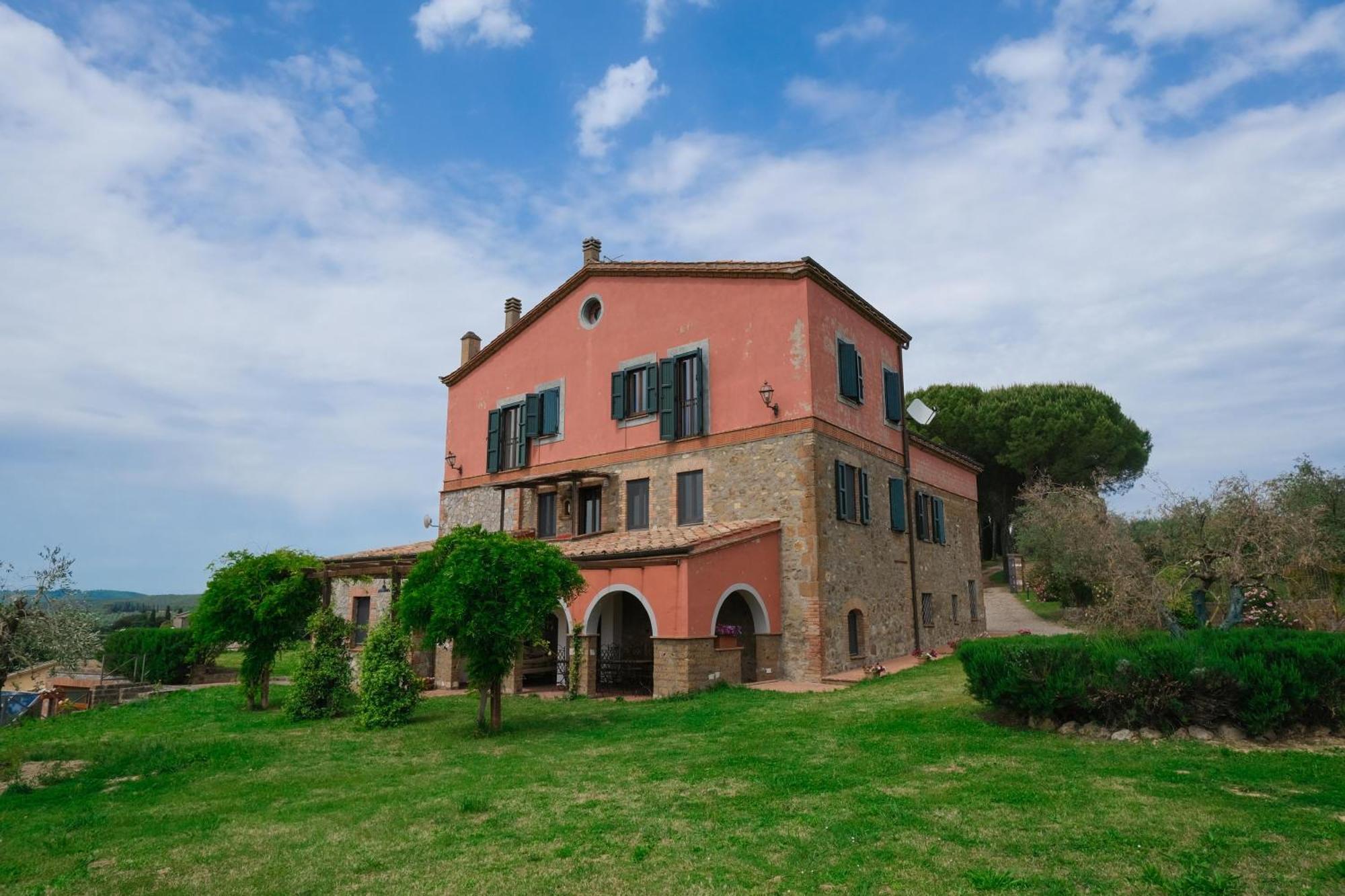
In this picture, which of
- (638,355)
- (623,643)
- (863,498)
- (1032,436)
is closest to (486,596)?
(623,643)

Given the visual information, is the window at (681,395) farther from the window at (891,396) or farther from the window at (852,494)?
the window at (891,396)

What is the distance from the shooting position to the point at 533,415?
21.3 meters

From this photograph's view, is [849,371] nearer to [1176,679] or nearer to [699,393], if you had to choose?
[699,393]

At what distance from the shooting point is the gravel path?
25.6 meters

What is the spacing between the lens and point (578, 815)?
6.38m

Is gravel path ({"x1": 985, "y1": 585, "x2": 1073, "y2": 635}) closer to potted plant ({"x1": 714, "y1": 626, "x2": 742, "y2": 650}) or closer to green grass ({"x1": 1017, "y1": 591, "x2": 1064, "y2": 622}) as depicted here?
green grass ({"x1": 1017, "y1": 591, "x2": 1064, "y2": 622})

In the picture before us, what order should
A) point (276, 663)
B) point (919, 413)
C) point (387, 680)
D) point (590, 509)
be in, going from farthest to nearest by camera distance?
1. point (276, 663)
2. point (919, 413)
3. point (590, 509)
4. point (387, 680)

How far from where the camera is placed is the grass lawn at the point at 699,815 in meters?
4.90

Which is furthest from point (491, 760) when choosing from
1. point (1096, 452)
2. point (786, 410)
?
point (1096, 452)

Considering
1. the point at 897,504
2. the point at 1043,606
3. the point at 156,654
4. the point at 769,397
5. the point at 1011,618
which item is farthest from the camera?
the point at 1043,606

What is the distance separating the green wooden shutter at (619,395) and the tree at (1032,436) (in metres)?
21.2

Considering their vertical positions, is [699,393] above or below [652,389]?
below

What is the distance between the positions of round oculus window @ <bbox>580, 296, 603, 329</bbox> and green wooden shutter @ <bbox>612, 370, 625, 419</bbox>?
1.98 meters

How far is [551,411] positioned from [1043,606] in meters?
22.4
